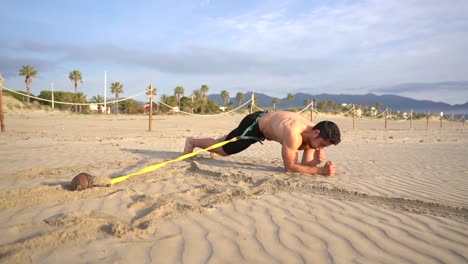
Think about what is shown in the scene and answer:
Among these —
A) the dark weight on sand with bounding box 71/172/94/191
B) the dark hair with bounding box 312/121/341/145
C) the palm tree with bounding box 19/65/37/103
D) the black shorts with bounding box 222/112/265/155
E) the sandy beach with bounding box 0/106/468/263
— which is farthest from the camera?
the palm tree with bounding box 19/65/37/103

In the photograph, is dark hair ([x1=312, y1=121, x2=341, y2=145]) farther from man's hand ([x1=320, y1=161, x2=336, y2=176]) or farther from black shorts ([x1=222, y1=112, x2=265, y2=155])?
black shorts ([x1=222, y1=112, x2=265, y2=155])

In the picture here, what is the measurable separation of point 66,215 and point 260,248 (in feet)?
5.19

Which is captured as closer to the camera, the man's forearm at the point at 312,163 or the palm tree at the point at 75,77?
the man's forearm at the point at 312,163

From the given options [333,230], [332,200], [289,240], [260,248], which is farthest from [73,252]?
[332,200]

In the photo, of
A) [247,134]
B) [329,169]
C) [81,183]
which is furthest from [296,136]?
[81,183]

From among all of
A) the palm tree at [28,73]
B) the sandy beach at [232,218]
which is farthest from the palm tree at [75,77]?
the sandy beach at [232,218]

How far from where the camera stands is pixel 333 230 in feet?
8.20

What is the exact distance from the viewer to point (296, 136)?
4215 mm

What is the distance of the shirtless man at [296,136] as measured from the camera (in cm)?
417

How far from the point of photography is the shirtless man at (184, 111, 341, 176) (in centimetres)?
417

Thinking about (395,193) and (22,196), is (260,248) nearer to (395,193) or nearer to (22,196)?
(395,193)

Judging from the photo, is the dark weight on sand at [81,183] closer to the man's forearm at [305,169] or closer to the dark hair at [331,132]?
the man's forearm at [305,169]

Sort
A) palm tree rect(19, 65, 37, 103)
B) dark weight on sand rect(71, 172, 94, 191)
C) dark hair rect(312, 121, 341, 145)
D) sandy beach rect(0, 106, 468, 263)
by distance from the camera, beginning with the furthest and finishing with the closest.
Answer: palm tree rect(19, 65, 37, 103), dark hair rect(312, 121, 341, 145), dark weight on sand rect(71, 172, 94, 191), sandy beach rect(0, 106, 468, 263)

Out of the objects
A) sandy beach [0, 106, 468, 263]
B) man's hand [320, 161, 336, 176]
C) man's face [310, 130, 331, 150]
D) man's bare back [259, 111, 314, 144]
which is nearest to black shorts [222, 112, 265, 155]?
man's bare back [259, 111, 314, 144]
